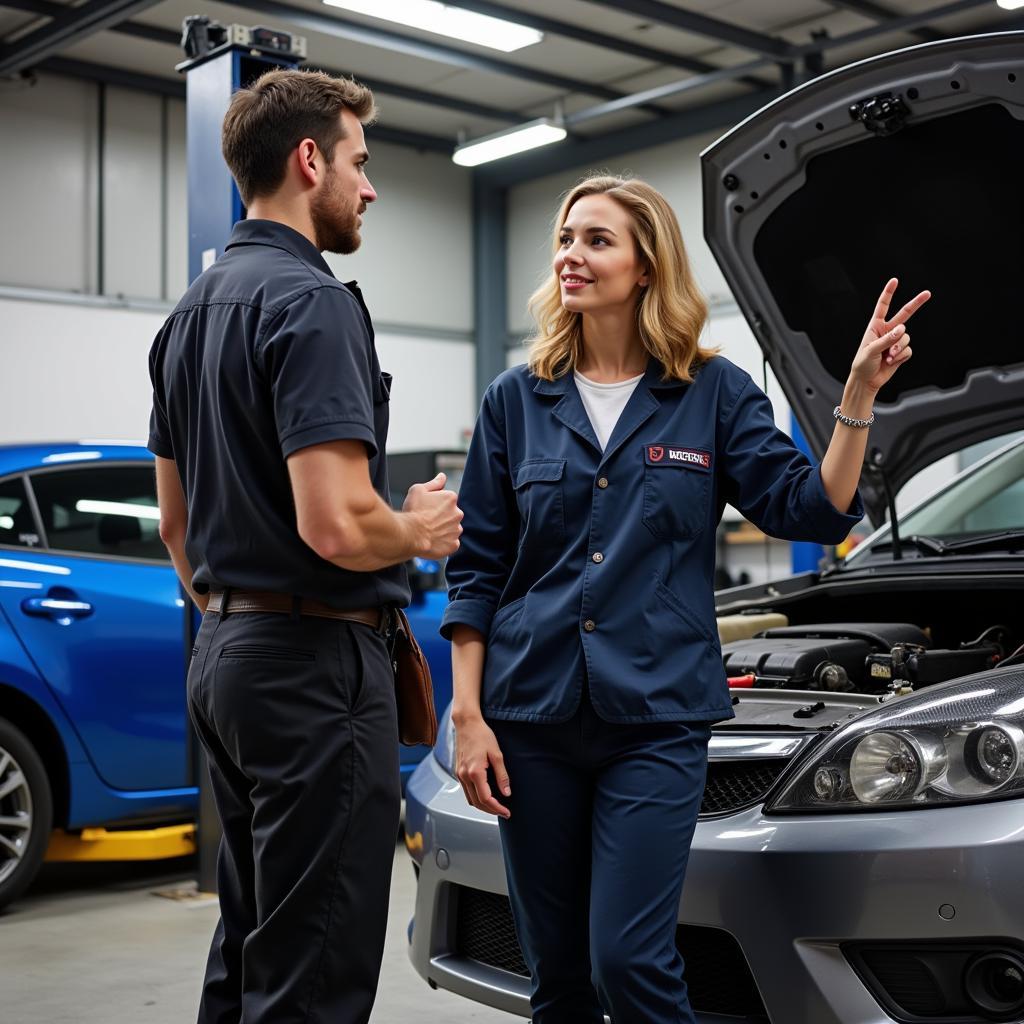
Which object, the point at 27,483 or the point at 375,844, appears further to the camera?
the point at 27,483

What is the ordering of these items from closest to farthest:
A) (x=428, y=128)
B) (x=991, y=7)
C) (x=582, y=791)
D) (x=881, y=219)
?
(x=582, y=791), (x=881, y=219), (x=991, y=7), (x=428, y=128)

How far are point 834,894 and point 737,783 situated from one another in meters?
0.29

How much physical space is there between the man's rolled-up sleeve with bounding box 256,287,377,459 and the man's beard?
8.3 inches

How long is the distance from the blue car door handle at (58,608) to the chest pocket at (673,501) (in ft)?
8.91

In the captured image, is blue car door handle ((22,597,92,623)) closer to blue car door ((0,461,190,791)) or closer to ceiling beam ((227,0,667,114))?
blue car door ((0,461,190,791))

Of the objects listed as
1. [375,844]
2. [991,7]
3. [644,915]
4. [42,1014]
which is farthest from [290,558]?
[991,7]

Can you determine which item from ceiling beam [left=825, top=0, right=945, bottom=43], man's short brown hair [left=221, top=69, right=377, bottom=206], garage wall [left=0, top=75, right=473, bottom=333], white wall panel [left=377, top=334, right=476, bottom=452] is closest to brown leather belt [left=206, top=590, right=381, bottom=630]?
man's short brown hair [left=221, top=69, right=377, bottom=206]

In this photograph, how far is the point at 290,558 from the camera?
6.04 ft

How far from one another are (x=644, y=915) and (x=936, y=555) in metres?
1.75

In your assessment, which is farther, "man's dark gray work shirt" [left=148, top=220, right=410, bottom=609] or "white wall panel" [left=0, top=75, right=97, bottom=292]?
"white wall panel" [left=0, top=75, right=97, bottom=292]

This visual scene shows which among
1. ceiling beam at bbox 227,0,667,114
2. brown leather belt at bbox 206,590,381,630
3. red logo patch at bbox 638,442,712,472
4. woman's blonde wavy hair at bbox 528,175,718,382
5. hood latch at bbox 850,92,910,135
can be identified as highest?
ceiling beam at bbox 227,0,667,114

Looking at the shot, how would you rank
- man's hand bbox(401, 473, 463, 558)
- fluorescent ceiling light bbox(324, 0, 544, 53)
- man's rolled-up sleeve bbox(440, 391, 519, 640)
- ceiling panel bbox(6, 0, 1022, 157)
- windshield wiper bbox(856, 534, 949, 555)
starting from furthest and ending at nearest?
ceiling panel bbox(6, 0, 1022, 157) < fluorescent ceiling light bbox(324, 0, 544, 53) < windshield wiper bbox(856, 534, 949, 555) < man's rolled-up sleeve bbox(440, 391, 519, 640) < man's hand bbox(401, 473, 463, 558)

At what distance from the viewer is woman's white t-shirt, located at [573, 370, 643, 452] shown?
2.09 meters

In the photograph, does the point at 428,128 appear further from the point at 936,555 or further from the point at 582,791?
the point at 582,791
